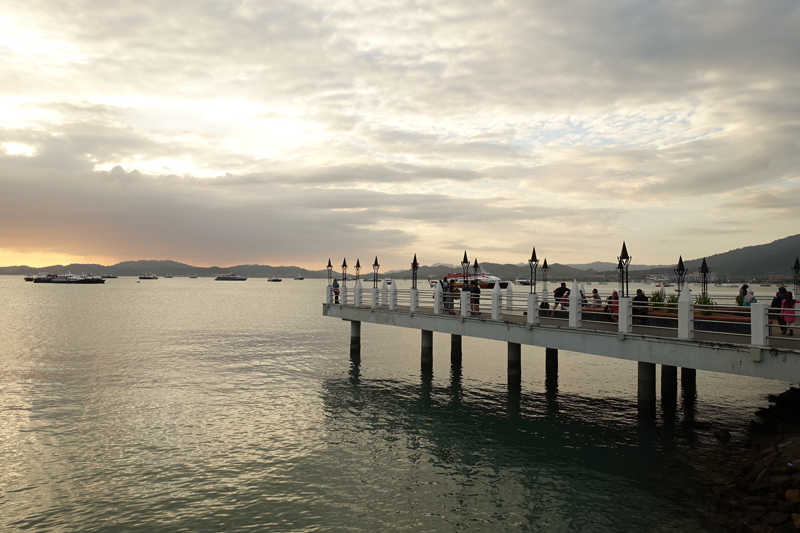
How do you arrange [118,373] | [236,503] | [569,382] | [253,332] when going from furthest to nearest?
[253,332] → [118,373] → [569,382] → [236,503]

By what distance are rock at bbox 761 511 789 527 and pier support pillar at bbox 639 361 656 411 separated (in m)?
7.83

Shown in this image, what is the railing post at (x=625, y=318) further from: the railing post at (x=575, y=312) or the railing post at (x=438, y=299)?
the railing post at (x=438, y=299)

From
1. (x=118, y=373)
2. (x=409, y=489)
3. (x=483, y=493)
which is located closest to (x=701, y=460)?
(x=483, y=493)

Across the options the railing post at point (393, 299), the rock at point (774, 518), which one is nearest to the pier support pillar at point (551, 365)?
the railing post at point (393, 299)

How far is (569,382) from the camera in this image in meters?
25.5

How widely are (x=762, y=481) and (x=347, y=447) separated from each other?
10586 mm

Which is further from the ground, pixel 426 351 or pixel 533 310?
pixel 533 310

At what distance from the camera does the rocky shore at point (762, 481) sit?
9977mm

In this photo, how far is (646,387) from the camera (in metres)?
17.8

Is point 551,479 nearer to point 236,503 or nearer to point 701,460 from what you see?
point 701,460

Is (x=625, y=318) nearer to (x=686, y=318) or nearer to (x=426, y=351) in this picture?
(x=686, y=318)

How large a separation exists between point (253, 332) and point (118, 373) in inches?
808

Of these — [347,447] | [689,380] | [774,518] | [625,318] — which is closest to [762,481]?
[774,518]

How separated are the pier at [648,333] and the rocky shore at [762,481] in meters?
2.07
